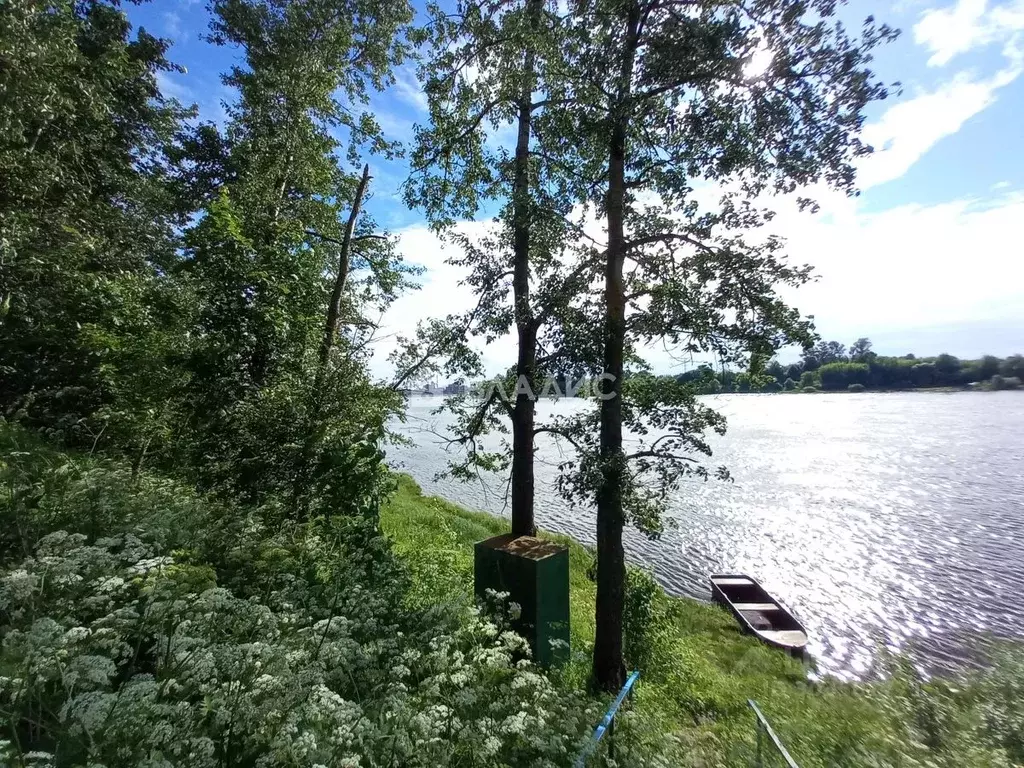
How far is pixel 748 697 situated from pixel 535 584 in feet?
16.3

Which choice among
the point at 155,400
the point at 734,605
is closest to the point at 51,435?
the point at 155,400

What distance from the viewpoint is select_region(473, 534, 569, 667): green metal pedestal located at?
673cm

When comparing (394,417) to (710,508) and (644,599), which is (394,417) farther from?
(710,508)

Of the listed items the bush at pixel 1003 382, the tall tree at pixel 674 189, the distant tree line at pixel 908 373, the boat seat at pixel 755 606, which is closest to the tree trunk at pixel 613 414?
the tall tree at pixel 674 189

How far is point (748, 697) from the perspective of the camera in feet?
26.5

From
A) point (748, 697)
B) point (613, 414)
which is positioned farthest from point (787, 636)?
point (613, 414)

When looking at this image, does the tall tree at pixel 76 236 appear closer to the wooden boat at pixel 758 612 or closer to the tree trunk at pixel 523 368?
the tree trunk at pixel 523 368

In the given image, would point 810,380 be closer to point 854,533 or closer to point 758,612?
point 854,533

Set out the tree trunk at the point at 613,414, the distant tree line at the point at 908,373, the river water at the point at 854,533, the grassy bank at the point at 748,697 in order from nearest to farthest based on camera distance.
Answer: the grassy bank at the point at 748,697
the tree trunk at the point at 613,414
the river water at the point at 854,533
the distant tree line at the point at 908,373

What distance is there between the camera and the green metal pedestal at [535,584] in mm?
6734

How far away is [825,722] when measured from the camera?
20.6 ft

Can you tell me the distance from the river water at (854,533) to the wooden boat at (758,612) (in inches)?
30.4

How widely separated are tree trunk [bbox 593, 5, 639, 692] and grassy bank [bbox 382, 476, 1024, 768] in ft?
2.63

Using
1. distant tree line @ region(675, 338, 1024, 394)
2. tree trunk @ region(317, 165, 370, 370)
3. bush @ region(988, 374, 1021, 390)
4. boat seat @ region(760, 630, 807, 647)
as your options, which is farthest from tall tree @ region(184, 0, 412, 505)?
bush @ region(988, 374, 1021, 390)
